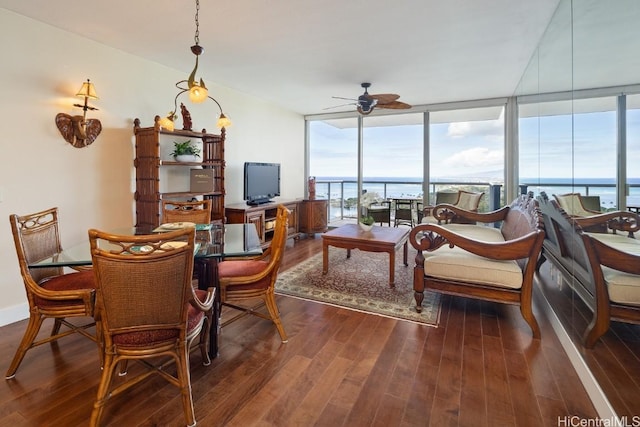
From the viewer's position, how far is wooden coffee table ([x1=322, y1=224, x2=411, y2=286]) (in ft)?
11.5

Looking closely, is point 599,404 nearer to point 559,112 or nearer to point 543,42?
point 559,112

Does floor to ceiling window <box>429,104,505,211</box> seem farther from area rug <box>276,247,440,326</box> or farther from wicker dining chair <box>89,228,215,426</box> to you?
wicker dining chair <box>89,228,215,426</box>

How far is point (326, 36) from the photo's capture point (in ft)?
10.3

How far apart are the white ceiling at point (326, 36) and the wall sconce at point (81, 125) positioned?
1.85ft

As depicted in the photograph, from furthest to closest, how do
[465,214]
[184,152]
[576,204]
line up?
[465,214]
[184,152]
[576,204]

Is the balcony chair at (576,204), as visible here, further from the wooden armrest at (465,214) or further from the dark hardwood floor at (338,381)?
the wooden armrest at (465,214)

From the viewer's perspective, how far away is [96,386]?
1.88 meters

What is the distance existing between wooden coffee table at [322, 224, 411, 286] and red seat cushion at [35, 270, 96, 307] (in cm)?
232

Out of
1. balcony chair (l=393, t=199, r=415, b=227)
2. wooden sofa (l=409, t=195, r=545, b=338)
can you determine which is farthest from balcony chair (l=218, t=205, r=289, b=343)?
balcony chair (l=393, t=199, r=415, b=227)

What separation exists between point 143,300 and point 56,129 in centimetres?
244

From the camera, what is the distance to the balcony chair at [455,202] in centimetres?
467

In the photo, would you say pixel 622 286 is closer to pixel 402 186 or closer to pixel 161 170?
pixel 161 170

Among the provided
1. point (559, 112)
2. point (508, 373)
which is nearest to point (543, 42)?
point (559, 112)

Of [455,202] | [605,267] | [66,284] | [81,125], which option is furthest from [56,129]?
[455,202]
